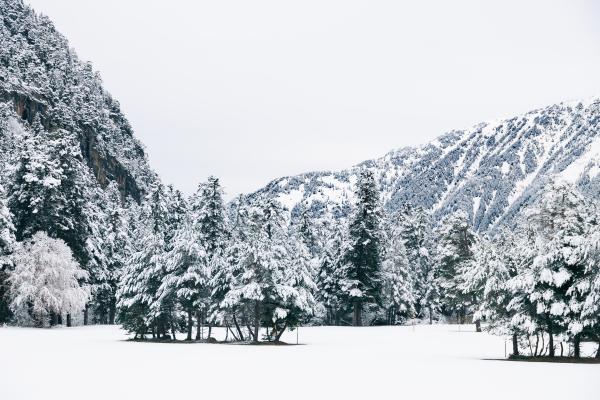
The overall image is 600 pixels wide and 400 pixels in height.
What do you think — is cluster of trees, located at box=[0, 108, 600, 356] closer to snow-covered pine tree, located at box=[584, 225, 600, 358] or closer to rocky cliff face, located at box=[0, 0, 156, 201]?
snow-covered pine tree, located at box=[584, 225, 600, 358]

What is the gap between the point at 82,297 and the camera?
163ft

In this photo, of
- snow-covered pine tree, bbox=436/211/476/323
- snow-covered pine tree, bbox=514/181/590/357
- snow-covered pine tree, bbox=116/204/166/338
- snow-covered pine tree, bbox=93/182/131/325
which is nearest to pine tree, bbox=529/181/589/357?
snow-covered pine tree, bbox=514/181/590/357

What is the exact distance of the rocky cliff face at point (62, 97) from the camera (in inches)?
4747

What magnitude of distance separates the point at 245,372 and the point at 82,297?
104 ft

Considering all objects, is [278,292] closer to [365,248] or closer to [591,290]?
[591,290]

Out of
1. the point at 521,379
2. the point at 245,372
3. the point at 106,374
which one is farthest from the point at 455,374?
the point at 106,374

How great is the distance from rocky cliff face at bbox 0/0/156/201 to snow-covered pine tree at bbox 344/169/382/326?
68303 mm

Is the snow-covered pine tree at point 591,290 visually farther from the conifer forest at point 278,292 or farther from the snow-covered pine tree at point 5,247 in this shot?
the snow-covered pine tree at point 5,247

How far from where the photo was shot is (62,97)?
14175cm

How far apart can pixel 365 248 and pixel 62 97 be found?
104706 millimetres

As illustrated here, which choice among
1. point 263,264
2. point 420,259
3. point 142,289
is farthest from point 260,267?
point 420,259

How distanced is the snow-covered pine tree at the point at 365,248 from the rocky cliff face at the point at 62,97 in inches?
2689

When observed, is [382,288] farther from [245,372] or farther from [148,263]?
[245,372]

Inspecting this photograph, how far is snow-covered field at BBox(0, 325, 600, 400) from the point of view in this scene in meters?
17.1
